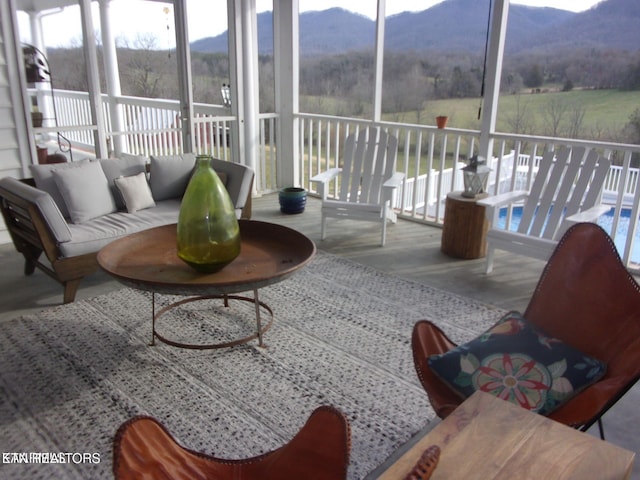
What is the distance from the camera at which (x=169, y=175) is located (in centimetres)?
411

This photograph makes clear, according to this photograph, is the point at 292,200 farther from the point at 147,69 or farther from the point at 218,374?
the point at 218,374

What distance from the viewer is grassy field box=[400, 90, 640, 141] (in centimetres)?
417

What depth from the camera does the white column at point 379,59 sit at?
4.80 meters

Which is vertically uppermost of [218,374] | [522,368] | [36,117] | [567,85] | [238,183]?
[567,85]

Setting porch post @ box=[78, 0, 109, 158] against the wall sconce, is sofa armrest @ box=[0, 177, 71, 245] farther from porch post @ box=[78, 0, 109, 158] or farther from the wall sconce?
the wall sconce

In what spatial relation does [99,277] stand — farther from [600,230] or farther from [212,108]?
[600,230]

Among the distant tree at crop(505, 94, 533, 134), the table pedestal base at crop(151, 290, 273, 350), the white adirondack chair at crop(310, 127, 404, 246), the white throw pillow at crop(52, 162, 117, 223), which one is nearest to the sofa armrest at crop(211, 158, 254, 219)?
the white adirondack chair at crop(310, 127, 404, 246)

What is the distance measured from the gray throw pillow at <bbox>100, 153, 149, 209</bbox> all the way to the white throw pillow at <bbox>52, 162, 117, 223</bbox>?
0.07 m

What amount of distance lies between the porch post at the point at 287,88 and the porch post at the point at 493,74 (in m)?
2.33

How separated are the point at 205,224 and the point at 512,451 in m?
1.59

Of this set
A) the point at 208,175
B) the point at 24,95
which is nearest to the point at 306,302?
the point at 208,175

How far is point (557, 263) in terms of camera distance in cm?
198

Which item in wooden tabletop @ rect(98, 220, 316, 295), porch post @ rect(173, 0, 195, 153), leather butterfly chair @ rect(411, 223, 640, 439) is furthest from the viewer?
porch post @ rect(173, 0, 195, 153)

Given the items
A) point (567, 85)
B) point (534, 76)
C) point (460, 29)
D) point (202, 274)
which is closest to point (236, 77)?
point (460, 29)
